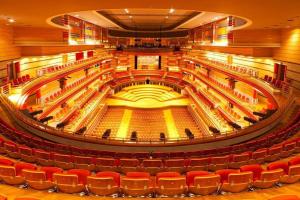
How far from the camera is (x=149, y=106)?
2906 centimetres


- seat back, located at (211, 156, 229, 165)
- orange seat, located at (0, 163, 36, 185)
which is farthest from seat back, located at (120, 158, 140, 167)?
orange seat, located at (0, 163, 36, 185)

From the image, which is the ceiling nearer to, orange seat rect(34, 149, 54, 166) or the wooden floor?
orange seat rect(34, 149, 54, 166)

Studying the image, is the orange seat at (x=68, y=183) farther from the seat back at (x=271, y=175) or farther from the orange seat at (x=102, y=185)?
the seat back at (x=271, y=175)

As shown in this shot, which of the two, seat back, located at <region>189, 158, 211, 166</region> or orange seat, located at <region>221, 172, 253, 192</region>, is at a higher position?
orange seat, located at <region>221, 172, 253, 192</region>

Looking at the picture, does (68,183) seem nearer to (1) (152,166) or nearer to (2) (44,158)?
(2) (44,158)

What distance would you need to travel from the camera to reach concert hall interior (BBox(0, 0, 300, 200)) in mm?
6410

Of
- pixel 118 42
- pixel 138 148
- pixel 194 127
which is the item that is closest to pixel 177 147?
pixel 138 148

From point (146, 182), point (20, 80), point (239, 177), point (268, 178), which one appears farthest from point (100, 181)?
point (20, 80)

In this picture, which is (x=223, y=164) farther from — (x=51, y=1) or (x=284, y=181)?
(x=51, y=1)

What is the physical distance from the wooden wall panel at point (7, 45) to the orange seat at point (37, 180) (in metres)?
11.9

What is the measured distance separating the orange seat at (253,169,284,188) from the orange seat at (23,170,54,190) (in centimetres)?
470

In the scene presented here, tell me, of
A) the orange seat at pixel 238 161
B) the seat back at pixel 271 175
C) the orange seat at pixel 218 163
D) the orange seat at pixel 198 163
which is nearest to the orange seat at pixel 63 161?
the orange seat at pixel 198 163

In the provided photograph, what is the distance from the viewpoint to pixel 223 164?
8.49 metres

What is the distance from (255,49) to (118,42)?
93.6ft
